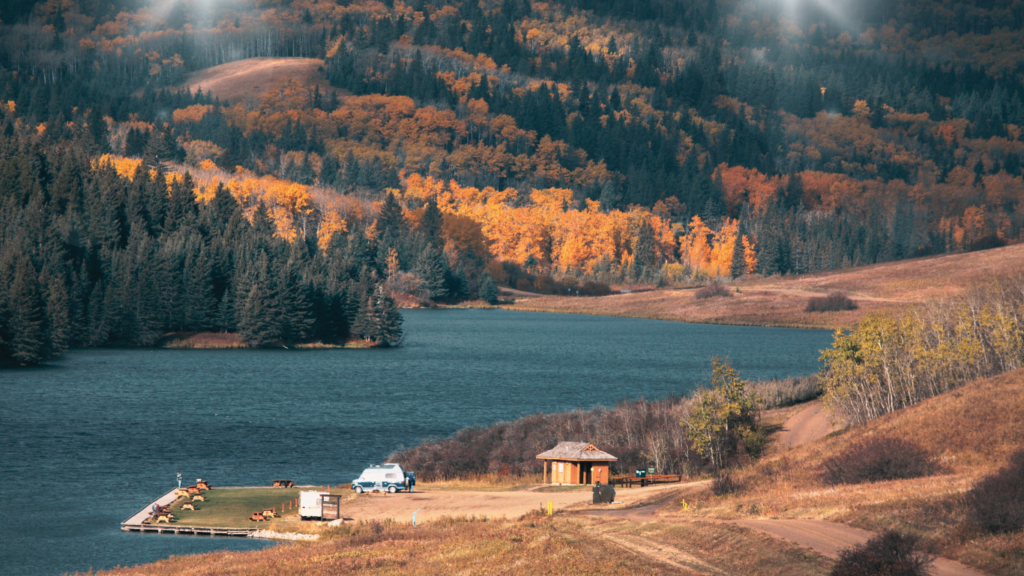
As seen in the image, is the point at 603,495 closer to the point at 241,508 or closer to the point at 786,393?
the point at 241,508

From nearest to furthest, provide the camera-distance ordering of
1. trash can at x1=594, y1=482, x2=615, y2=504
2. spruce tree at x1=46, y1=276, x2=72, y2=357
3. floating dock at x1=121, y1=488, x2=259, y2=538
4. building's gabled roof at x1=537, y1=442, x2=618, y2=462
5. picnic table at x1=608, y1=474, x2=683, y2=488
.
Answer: floating dock at x1=121, y1=488, x2=259, y2=538
trash can at x1=594, y1=482, x2=615, y2=504
picnic table at x1=608, y1=474, x2=683, y2=488
building's gabled roof at x1=537, y1=442, x2=618, y2=462
spruce tree at x1=46, y1=276, x2=72, y2=357

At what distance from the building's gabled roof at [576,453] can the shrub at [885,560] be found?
27157 mm

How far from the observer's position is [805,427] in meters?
59.4

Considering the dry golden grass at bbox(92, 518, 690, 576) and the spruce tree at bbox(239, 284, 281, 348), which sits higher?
the dry golden grass at bbox(92, 518, 690, 576)

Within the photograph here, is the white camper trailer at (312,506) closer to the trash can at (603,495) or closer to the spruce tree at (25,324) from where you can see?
A: the trash can at (603,495)

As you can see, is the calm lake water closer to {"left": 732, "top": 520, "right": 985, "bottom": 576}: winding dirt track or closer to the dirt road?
{"left": 732, "top": 520, "right": 985, "bottom": 576}: winding dirt track

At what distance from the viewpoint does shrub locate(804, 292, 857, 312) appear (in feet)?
589

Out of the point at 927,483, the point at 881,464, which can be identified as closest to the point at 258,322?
the point at 881,464

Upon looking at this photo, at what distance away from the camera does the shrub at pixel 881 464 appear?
39688 mm

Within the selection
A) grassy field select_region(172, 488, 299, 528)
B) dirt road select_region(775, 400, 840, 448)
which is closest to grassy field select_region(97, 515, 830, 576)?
grassy field select_region(172, 488, 299, 528)

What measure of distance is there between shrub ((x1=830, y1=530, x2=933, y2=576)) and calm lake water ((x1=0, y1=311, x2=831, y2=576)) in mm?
26429

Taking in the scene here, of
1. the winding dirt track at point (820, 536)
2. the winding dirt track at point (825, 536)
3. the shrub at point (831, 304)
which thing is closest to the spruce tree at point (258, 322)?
the shrub at point (831, 304)

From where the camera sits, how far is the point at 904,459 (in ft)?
133

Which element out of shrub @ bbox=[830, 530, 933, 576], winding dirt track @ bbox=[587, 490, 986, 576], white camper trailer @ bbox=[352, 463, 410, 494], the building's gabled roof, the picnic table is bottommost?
the picnic table
